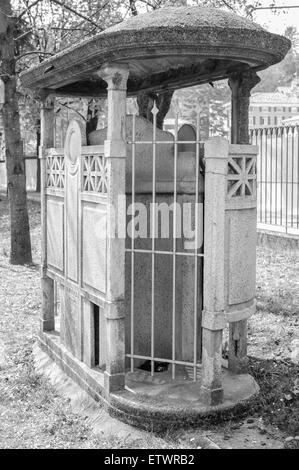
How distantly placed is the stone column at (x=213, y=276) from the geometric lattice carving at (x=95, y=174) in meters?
0.88

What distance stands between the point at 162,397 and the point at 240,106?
2.52 metres

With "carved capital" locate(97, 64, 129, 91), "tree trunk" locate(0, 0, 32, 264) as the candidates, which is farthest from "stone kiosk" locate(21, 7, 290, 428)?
"tree trunk" locate(0, 0, 32, 264)

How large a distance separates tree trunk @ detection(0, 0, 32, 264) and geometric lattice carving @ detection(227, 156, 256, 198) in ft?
24.1

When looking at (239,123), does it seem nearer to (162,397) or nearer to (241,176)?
(241,176)

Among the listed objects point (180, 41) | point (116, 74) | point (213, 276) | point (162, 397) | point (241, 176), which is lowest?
point (162, 397)

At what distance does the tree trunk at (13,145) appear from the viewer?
37.2 ft

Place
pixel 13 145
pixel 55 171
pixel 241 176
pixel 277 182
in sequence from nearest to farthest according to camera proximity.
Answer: pixel 241 176, pixel 55 171, pixel 13 145, pixel 277 182

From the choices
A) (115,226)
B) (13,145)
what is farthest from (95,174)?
(13,145)

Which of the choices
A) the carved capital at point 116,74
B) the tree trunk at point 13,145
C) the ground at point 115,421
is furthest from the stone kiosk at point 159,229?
the tree trunk at point 13,145

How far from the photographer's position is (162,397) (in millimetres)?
4809

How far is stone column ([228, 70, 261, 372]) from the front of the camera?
17.5 ft

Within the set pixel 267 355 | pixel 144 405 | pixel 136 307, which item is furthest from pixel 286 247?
pixel 144 405

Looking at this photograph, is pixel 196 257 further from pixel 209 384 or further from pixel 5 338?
pixel 5 338

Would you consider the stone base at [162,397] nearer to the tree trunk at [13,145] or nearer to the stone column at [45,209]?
the stone column at [45,209]
